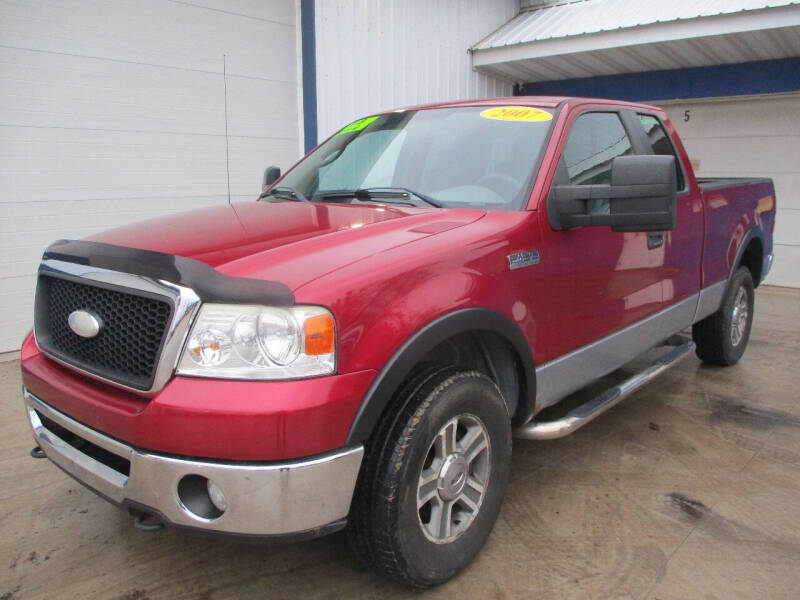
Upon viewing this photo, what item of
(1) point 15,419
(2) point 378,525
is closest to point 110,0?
(1) point 15,419

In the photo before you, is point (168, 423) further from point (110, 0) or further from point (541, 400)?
point (110, 0)

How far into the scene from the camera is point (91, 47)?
5219 mm

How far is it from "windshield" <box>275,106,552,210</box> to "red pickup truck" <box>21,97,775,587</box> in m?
0.01

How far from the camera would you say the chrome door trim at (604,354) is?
286cm

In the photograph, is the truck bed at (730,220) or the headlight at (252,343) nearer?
the headlight at (252,343)

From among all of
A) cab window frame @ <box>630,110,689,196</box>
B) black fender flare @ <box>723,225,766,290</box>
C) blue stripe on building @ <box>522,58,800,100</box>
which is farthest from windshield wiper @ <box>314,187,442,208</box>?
blue stripe on building @ <box>522,58,800,100</box>

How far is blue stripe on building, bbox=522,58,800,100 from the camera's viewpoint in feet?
25.2

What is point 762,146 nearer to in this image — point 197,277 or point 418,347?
point 418,347

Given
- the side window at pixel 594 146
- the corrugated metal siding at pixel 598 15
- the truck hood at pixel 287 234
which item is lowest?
the truck hood at pixel 287 234

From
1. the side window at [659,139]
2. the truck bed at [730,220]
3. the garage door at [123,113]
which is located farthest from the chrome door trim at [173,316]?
the truck bed at [730,220]

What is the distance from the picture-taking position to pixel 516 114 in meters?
3.14

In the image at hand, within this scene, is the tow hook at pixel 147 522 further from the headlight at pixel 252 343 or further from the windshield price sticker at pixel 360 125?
the windshield price sticker at pixel 360 125

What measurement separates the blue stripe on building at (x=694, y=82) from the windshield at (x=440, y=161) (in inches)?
242

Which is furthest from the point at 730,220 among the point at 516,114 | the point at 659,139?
the point at 516,114
